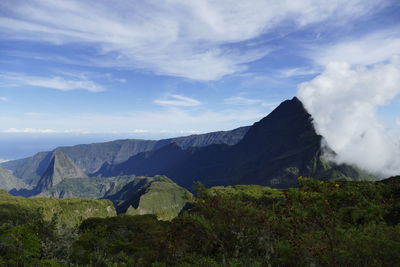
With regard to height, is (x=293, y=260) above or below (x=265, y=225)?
below

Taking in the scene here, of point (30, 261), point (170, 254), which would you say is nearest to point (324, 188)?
point (170, 254)

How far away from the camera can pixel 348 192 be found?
17.0 m

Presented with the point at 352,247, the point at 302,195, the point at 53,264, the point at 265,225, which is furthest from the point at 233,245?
the point at 53,264

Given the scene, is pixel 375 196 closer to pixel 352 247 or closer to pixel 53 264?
pixel 352 247

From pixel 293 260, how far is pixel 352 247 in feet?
11.5

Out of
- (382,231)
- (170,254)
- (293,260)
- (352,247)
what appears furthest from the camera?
(170,254)

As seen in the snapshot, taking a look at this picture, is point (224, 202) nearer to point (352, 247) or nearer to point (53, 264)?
point (352, 247)

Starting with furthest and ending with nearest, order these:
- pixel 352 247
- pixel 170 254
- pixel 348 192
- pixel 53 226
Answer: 1. pixel 53 226
2. pixel 170 254
3. pixel 348 192
4. pixel 352 247

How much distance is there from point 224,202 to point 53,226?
14897 millimetres

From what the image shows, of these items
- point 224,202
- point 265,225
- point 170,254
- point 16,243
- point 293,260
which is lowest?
point 170,254

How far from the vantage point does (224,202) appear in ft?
50.8

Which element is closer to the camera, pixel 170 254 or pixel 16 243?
pixel 16 243

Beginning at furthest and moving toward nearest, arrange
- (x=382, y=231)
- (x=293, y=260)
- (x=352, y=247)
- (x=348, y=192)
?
1. (x=348, y=192)
2. (x=293, y=260)
3. (x=382, y=231)
4. (x=352, y=247)

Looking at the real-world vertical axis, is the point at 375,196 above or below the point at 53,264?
above
